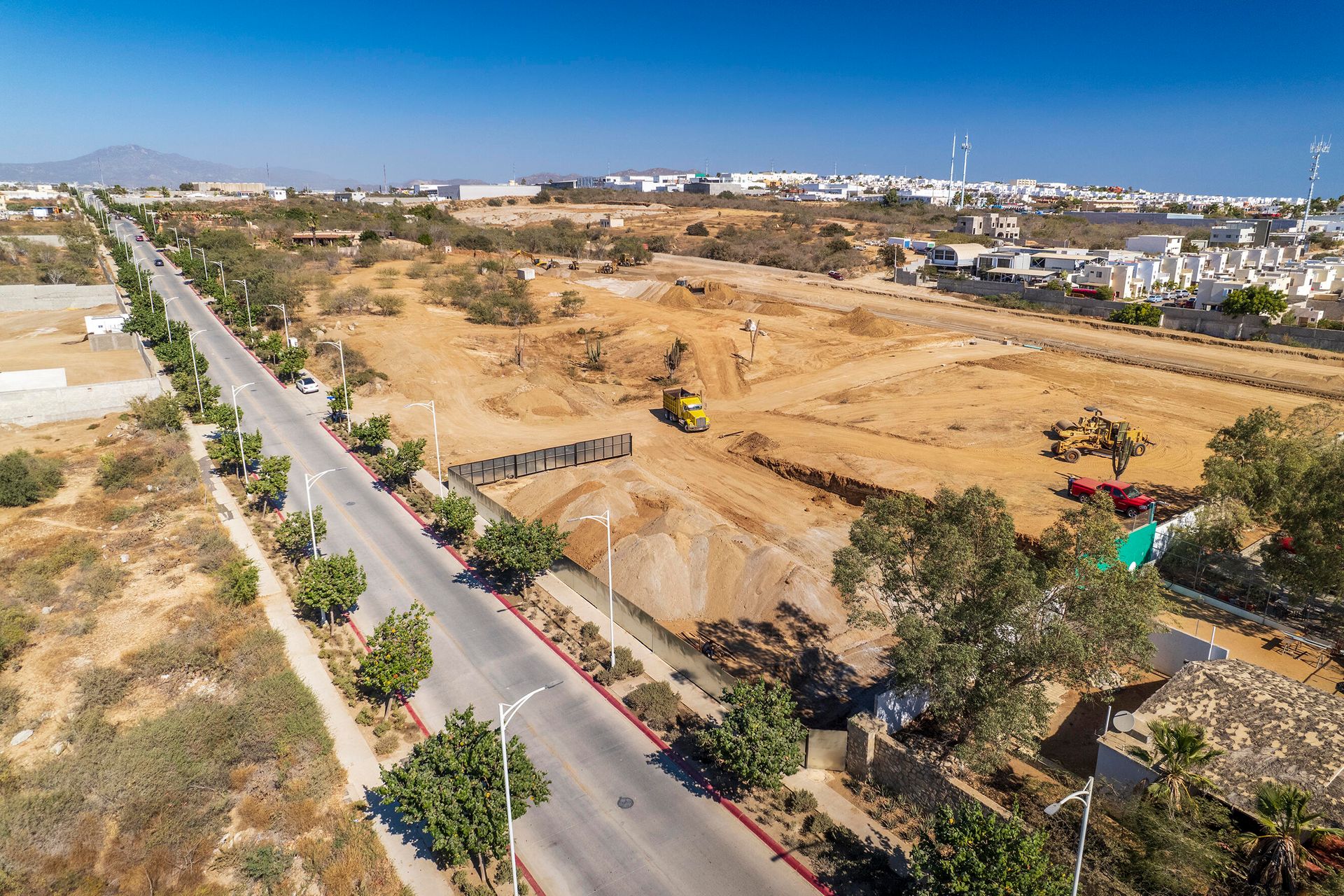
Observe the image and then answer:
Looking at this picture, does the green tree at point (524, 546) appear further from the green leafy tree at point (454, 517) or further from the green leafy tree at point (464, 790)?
the green leafy tree at point (464, 790)

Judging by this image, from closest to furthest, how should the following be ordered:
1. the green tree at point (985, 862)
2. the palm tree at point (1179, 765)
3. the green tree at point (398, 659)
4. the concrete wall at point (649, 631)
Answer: the green tree at point (985, 862)
the palm tree at point (1179, 765)
the green tree at point (398, 659)
the concrete wall at point (649, 631)

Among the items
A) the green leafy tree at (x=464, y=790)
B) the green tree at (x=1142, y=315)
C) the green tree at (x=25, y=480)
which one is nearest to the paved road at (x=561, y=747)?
the green leafy tree at (x=464, y=790)

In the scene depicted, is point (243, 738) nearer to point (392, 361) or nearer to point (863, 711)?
point (863, 711)

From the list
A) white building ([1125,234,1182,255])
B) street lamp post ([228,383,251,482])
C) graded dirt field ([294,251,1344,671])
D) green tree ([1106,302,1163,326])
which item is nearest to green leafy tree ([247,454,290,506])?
street lamp post ([228,383,251,482])

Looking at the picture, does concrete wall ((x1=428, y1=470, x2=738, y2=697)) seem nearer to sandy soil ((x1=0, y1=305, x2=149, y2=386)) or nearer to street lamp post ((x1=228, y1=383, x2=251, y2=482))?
street lamp post ((x1=228, y1=383, x2=251, y2=482))

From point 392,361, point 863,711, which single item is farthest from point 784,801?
point 392,361

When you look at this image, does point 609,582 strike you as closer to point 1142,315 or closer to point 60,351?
point 60,351
